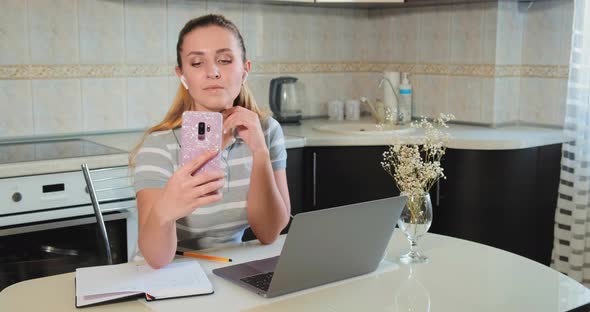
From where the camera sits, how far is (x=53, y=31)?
3043 mm

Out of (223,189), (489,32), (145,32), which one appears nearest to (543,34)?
(489,32)

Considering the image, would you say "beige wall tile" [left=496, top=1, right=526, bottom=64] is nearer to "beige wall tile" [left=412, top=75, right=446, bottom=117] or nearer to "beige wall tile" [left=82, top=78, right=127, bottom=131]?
"beige wall tile" [left=412, top=75, right=446, bottom=117]

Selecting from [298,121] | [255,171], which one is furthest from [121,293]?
[298,121]

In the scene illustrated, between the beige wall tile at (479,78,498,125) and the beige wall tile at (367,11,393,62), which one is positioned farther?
the beige wall tile at (367,11,393,62)

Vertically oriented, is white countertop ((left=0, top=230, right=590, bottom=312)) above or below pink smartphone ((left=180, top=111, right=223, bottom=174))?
below

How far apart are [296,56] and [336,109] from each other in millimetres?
341

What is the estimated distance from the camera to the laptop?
1.40 metres

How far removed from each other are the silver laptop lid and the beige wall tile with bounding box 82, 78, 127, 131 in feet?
6.36

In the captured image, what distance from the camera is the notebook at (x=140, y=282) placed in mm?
1399

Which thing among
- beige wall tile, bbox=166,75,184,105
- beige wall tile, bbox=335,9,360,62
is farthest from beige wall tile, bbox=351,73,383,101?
beige wall tile, bbox=166,75,184,105

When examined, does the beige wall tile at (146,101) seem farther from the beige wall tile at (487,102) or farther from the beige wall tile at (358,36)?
the beige wall tile at (487,102)

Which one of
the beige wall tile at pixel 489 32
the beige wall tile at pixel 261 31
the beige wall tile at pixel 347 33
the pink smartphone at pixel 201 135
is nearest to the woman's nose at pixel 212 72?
the pink smartphone at pixel 201 135

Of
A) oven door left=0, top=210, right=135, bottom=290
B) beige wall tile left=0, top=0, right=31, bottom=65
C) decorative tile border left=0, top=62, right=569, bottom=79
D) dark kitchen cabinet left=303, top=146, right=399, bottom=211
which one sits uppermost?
beige wall tile left=0, top=0, right=31, bottom=65

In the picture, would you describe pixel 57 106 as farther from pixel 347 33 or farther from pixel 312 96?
pixel 347 33
